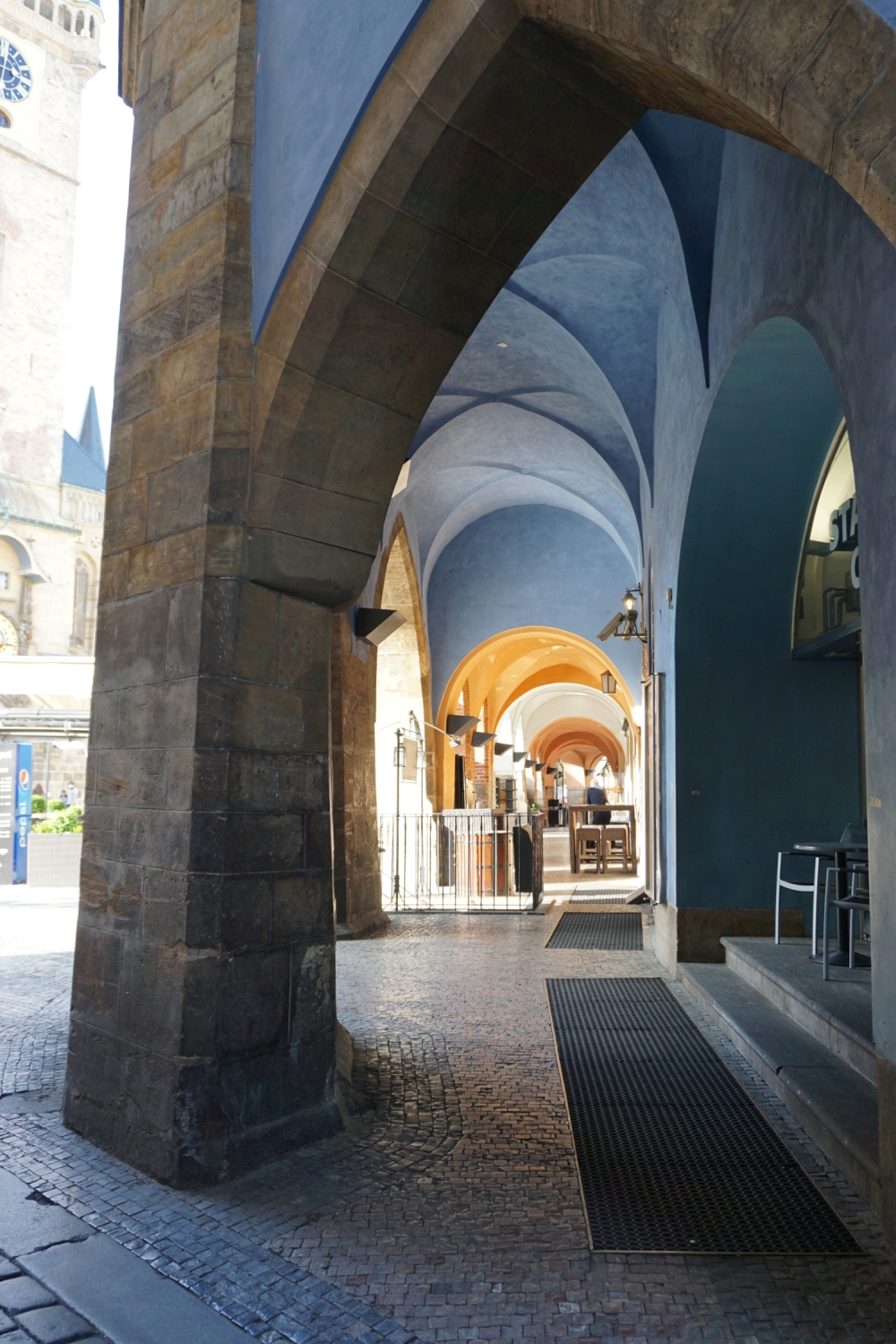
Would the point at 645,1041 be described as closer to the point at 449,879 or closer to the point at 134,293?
the point at 134,293

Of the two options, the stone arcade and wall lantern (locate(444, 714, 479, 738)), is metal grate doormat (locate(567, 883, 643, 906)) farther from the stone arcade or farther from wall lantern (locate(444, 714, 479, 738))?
the stone arcade

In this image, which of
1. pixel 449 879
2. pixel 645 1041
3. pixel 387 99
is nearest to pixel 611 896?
pixel 449 879

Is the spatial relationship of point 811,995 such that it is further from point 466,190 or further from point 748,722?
point 466,190

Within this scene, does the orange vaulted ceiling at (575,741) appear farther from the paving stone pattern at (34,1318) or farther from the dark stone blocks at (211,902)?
the paving stone pattern at (34,1318)

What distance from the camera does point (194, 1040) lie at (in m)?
2.99

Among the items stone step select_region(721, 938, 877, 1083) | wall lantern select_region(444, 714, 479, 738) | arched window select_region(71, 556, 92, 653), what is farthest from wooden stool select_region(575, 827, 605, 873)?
arched window select_region(71, 556, 92, 653)

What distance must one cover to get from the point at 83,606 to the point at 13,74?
17.6 metres

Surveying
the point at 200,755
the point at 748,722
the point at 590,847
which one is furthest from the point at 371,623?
the point at 590,847

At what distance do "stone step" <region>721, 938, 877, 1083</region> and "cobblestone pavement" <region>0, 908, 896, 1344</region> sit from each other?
35 centimetres

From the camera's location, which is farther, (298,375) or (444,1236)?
(298,375)

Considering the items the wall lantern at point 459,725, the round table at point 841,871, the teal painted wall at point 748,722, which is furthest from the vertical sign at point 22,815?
the round table at point 841,871

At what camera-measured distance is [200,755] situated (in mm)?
3143

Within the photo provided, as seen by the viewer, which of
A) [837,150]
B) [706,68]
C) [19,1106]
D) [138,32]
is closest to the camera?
[837,150]

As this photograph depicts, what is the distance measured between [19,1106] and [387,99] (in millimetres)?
3754
